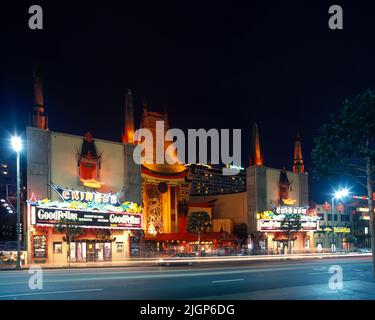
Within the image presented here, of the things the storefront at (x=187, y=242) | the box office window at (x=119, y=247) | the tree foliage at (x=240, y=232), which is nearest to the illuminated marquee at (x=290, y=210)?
the tree foliage at (x=240, y=232)

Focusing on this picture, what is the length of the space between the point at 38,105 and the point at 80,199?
458 inches

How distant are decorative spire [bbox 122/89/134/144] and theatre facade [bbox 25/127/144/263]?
2.57m

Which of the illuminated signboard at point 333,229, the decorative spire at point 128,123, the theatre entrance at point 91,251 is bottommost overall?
the illuminated signboard at point 333,229

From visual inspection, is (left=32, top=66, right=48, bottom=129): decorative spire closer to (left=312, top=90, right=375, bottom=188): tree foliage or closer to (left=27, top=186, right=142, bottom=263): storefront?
(left=27, top=186, right=142, bottom=263): storefront

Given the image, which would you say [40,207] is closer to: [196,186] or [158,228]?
[158,228]

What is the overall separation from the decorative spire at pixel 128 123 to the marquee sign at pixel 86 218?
34.6 feet

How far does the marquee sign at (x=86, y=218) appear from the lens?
48812mm

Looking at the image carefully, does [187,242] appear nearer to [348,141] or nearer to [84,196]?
[84,196]

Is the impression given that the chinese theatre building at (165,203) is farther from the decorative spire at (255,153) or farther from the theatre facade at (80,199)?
the theatre facade at (80,199)

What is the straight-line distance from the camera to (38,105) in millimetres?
54469

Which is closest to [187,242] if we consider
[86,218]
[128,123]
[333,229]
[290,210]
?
[290,210]

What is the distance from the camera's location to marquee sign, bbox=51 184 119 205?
52.6m

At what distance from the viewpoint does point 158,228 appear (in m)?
80.9

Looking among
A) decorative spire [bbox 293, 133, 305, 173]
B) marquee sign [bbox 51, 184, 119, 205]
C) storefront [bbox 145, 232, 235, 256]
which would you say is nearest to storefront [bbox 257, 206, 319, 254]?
storefront [bbox 145, 232, 235, 256]
